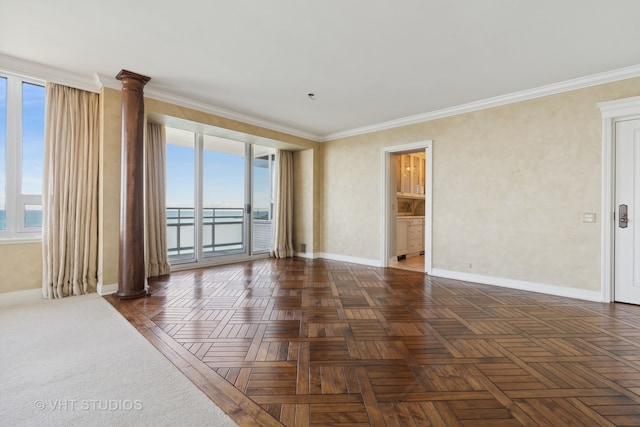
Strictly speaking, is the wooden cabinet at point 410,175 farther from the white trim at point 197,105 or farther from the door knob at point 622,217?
the door knob at point 622,217

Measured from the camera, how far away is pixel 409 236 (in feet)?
21.0

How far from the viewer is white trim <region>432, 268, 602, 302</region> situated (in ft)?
11.0

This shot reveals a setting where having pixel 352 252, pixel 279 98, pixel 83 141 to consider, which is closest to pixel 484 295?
pixel 352 252

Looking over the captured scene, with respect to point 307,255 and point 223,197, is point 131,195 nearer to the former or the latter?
point 223,197

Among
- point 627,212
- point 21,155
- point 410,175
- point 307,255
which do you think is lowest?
point 307,255

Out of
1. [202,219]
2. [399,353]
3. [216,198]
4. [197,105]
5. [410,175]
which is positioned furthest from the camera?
[410,175]

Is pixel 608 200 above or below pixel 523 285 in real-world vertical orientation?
above

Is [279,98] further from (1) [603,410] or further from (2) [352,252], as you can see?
(1) [603,410]

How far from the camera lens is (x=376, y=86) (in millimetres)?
3668

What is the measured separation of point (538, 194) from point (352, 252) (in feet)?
10.2

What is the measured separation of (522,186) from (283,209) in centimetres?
419

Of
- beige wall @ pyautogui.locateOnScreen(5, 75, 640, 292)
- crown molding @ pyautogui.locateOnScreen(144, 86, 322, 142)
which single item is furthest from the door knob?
crown molding @ pyautogui.locateOnScreen(144, 86, 322, 142)

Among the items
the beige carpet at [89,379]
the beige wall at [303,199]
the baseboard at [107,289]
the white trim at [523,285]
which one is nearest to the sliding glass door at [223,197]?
the beige wall at [303,199]

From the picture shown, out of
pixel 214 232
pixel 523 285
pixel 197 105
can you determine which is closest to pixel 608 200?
pixel 523 285
